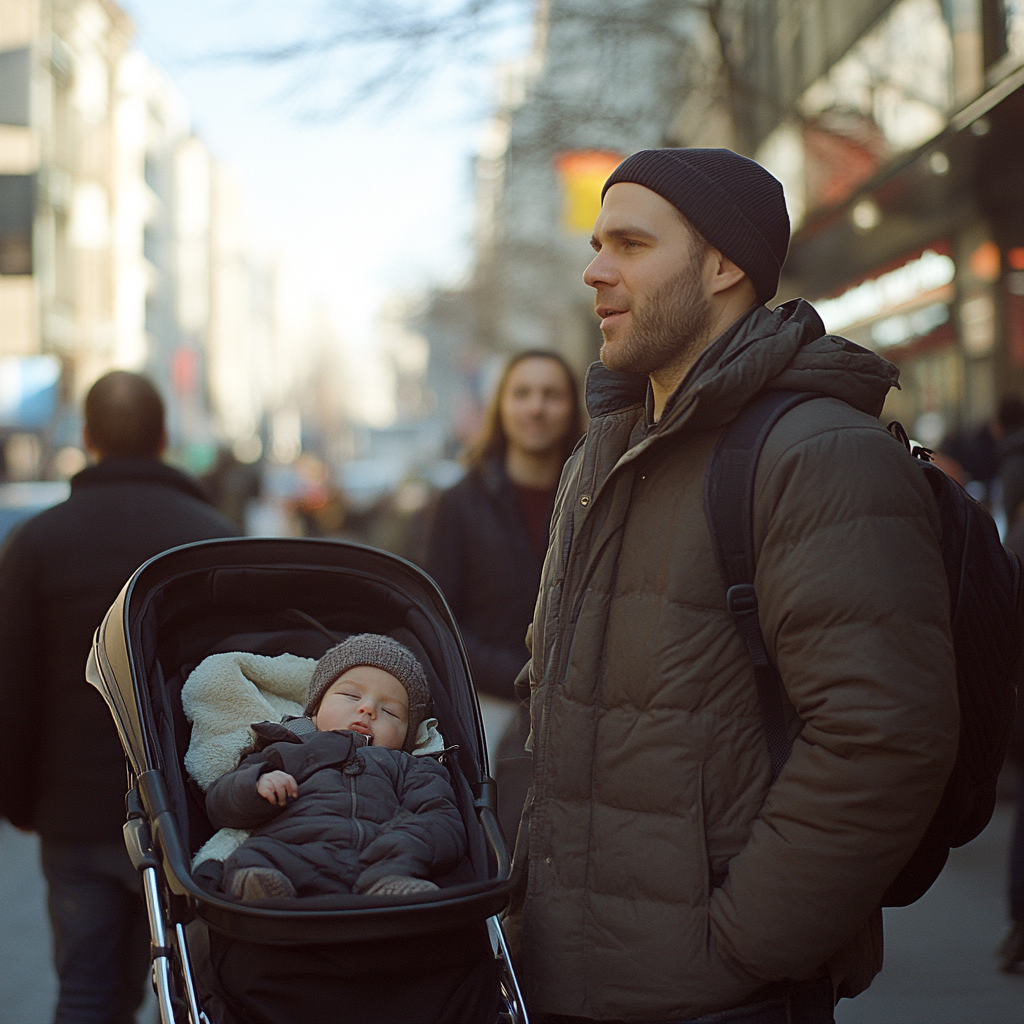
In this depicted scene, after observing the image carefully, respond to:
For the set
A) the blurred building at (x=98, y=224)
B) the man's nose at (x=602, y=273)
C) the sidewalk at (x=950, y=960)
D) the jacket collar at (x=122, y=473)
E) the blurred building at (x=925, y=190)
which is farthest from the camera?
the blurred building at (x=98, y=224)

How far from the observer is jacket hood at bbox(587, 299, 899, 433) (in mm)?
2234

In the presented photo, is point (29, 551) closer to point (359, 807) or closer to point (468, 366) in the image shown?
point (359, 807)

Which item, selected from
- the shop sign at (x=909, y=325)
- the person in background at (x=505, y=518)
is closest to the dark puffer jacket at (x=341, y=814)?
the person in background at (x=505, y=518)

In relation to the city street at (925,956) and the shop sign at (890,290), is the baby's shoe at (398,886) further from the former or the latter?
the shop sign at (890,290)

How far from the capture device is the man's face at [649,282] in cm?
239

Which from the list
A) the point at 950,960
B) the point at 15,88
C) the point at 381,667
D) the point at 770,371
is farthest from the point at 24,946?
the point at 15,88

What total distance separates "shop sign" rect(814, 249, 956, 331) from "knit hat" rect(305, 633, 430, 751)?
11246 mm

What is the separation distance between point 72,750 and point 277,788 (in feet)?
5.51

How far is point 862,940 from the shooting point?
7.82 ft

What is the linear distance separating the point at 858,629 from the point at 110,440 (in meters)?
2.96

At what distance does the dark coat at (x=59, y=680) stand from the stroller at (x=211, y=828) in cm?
82

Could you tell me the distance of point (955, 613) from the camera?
2213 millimetres

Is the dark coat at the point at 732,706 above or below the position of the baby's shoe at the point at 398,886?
above

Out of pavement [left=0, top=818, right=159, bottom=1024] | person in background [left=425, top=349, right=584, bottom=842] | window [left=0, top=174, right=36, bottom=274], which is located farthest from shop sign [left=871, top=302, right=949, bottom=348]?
window [left=0, top=174, right=36, bottom=274]
